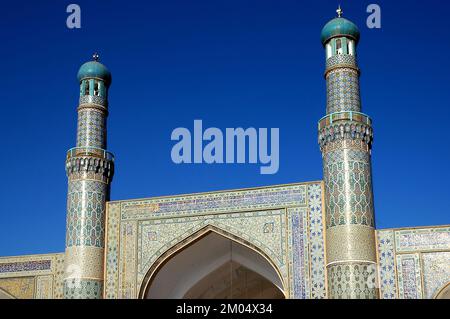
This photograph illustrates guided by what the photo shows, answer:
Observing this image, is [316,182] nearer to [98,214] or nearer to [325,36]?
[325,36]

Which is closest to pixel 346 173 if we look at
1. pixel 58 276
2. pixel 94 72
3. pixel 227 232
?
pixel 227 232

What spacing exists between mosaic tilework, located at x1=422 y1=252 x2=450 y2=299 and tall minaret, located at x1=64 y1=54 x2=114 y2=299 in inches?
227

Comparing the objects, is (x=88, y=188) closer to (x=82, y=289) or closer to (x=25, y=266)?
(x=82, y=289)

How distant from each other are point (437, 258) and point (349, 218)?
1.50 meters

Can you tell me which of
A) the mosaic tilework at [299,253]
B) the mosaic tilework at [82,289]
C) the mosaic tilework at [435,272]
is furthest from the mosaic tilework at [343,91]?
the mosaic tilework at [82,289]

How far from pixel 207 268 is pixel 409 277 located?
13.9 ft

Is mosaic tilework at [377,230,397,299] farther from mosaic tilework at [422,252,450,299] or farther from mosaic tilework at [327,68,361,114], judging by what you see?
mosaic tilework at [327,68,361,114]

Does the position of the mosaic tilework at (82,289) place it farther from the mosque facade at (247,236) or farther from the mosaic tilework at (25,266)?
the mosaic tilework at (25,266)

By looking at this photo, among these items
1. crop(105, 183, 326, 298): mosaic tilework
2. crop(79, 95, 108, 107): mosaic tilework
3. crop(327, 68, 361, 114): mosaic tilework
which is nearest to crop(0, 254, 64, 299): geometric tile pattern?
crop(105, 183, 326, 298): mosaic tilework

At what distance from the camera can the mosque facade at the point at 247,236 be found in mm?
11820

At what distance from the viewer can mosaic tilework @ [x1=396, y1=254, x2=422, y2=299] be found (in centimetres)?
1165

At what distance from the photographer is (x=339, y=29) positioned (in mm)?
13188

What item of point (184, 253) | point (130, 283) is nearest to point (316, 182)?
point (184, 253)

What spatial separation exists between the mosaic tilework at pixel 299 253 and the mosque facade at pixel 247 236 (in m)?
0.02
